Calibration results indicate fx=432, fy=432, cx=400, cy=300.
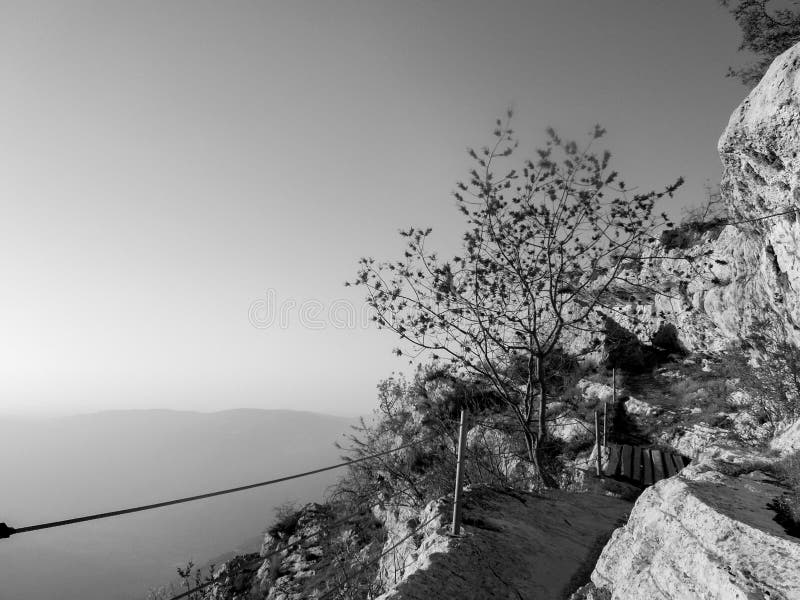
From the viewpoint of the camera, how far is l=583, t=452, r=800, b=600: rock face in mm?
2549

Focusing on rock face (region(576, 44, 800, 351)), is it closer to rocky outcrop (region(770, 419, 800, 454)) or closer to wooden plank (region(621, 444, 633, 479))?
rocky outcrop (region(770, 419, 800, 454))

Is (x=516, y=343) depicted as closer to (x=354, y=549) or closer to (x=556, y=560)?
(x=556, y=560)

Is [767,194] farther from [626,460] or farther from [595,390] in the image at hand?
[595,390]

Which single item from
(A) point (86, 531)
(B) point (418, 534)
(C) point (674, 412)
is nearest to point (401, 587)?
(B) point (418, 534)

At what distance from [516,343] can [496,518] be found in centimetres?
482

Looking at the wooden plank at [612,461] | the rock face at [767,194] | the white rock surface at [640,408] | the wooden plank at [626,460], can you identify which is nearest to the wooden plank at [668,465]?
the wooden plank at [626,460]

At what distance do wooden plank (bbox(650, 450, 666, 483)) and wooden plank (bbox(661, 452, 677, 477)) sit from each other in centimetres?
10

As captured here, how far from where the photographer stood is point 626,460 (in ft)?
34.6

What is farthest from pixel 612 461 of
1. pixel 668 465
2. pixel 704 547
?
pixel 704 547

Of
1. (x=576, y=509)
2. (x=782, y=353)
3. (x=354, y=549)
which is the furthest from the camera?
(x=354, y=549)

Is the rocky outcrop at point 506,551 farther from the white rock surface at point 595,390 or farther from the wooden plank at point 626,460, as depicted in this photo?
the white rock surface at point 595,390

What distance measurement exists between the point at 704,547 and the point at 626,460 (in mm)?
8528

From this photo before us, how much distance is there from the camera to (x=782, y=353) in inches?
354

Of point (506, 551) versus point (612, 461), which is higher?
point (506, 551)
